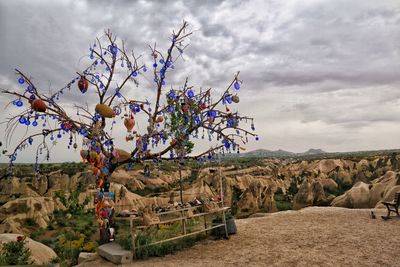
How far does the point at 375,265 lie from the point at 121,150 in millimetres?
7187

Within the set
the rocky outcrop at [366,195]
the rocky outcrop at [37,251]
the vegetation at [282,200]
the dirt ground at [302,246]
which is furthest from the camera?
the vegetation at [282,200]

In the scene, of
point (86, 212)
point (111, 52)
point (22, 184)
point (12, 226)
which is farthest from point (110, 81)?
point (22, 184)

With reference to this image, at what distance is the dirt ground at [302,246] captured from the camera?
855 cm

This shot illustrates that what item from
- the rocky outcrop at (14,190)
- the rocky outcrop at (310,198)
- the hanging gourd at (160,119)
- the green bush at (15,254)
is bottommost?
the rocky outcrop at (310,198)

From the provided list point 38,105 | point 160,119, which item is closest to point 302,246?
point 160,119

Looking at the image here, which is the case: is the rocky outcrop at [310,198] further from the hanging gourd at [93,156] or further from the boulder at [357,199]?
the hanging gourd at [93,156]

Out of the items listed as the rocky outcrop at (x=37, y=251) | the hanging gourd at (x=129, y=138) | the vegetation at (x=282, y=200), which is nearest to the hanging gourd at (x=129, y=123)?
the hanging gourd at (x=129, y=138)

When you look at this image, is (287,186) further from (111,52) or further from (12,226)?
(111,52)

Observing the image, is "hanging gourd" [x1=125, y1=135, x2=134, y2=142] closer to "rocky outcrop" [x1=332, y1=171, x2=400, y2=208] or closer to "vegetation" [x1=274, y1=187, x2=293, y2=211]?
"rocky outcrop" [x1=332, y1=171, x2=400, y2=208]

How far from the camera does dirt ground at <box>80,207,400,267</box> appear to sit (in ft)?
28.1

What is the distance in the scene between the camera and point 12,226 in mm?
21969

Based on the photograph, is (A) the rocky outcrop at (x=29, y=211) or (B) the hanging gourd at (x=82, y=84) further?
(A) the rocky outcrop at (x=29, y=211)

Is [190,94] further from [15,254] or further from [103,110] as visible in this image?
[15,254]

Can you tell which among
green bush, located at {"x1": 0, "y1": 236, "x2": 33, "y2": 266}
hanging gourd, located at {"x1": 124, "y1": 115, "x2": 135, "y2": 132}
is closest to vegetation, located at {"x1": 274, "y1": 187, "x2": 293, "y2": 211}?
hanging gourd, located at {"x1": 124, "y1": 115, "x2": 135, "y2": 132}
